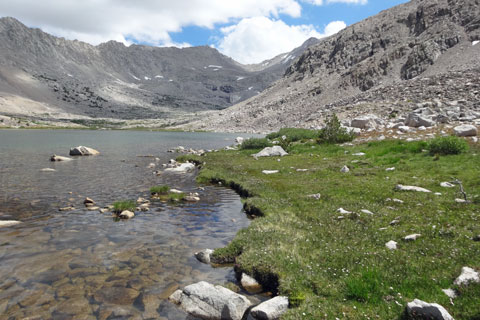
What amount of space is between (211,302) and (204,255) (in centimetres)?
327

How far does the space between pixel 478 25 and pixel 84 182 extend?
17022 cm

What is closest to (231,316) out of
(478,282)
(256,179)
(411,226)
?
(478,282)

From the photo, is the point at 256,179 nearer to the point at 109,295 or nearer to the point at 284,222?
the point at 284,222

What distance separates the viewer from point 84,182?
26.2 metres

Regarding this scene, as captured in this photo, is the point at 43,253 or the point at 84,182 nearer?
the point at 43,253

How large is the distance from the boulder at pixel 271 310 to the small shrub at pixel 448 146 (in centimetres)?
2345

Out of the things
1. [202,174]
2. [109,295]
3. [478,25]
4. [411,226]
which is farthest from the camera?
[478,25]

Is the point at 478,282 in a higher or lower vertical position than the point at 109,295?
higher

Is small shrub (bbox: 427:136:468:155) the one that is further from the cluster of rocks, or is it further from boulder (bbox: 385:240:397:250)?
the cluster of rocks

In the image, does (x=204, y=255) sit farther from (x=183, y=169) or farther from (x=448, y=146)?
(x=448, y=146)

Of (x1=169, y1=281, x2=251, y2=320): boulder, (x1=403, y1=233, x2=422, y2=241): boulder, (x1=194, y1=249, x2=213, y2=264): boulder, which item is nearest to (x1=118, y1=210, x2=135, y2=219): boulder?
(x1=194, y1=249, x2=213, y2=264): boulder

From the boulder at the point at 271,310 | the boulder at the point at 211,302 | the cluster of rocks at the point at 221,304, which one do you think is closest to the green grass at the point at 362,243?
the boulder at the point at 271,310

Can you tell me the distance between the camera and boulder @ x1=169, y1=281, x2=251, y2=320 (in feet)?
26.2

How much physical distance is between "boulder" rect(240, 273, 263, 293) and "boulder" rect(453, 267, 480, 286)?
5.31m
